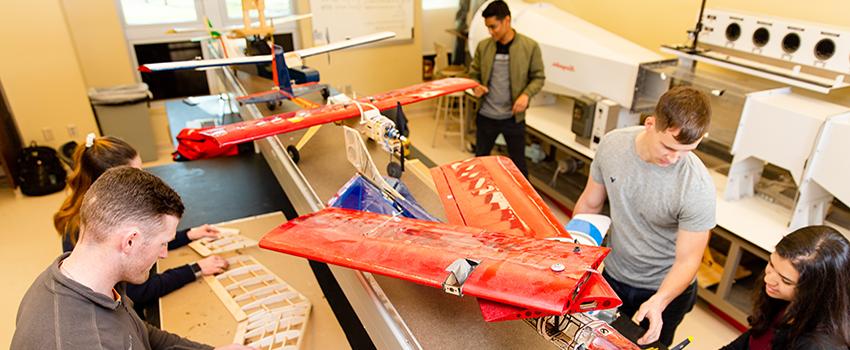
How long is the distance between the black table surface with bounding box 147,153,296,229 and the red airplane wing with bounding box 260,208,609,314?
1.44 m

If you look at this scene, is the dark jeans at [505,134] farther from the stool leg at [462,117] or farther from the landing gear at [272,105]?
the landing gear at [272,105]

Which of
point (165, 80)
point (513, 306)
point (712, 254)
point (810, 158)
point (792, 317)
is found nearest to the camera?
point (513, 306)

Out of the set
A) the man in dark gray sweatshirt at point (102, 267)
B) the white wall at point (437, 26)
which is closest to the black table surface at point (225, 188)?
the man in dark gray sweatshirt at point (102, 267)

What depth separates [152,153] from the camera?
5.91 metres

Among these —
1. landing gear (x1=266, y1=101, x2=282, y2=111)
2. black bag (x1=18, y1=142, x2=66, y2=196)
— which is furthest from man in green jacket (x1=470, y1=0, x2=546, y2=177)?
black bag (x1=18, y1=142, x2=66, y2=196)

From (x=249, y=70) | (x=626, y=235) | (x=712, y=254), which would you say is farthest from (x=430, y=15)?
(x=626, y=235)

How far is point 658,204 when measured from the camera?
2.02 metres

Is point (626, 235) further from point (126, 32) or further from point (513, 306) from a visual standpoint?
point (126, 32)

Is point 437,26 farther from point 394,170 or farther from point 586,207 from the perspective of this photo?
point 586,207

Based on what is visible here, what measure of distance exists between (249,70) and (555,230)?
3614 millimetres

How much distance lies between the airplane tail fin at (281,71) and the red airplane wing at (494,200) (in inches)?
60.3

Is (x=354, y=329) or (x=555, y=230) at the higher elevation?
(x=555, y=230)

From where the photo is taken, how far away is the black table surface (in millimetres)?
3129

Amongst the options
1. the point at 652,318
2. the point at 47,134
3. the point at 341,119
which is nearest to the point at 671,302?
the point at 652,318
